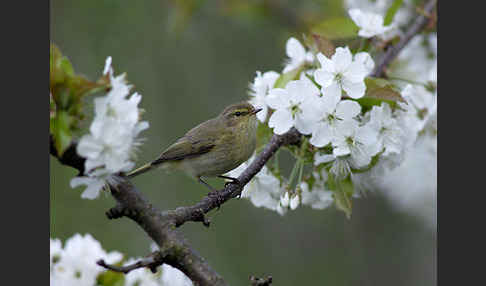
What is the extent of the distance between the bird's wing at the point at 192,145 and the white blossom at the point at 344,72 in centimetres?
113

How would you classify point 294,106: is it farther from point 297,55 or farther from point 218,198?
point 297,55

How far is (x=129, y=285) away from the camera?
3.16 metres

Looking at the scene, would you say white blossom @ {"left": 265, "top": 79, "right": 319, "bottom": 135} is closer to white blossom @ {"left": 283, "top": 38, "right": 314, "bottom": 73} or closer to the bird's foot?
the bird's foot

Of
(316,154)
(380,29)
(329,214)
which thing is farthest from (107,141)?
(329,214)

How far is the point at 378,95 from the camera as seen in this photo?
294 cm

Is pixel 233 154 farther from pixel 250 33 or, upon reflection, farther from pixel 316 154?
pixel 250 33

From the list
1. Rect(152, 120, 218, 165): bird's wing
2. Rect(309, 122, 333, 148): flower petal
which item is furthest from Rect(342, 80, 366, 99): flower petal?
Rect(152, 120, 218, 165): bird's wing

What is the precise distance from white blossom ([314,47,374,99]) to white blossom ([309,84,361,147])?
Result: 0.10 m

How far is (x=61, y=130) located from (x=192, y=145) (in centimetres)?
175

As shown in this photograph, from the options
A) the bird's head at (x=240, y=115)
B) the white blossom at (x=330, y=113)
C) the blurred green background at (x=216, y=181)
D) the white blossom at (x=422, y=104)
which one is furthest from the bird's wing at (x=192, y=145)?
the blurred green background at (x=216, y=181)

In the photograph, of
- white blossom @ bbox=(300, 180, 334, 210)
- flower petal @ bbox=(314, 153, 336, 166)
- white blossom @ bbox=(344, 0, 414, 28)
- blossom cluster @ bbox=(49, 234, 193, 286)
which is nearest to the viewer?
flower petal @ bbox=(314, 153, 336, 166)

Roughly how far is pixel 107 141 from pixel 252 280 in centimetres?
82

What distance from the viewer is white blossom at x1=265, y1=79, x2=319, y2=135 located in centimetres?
276

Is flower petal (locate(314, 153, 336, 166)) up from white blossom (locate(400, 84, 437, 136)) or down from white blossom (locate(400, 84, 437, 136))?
down
